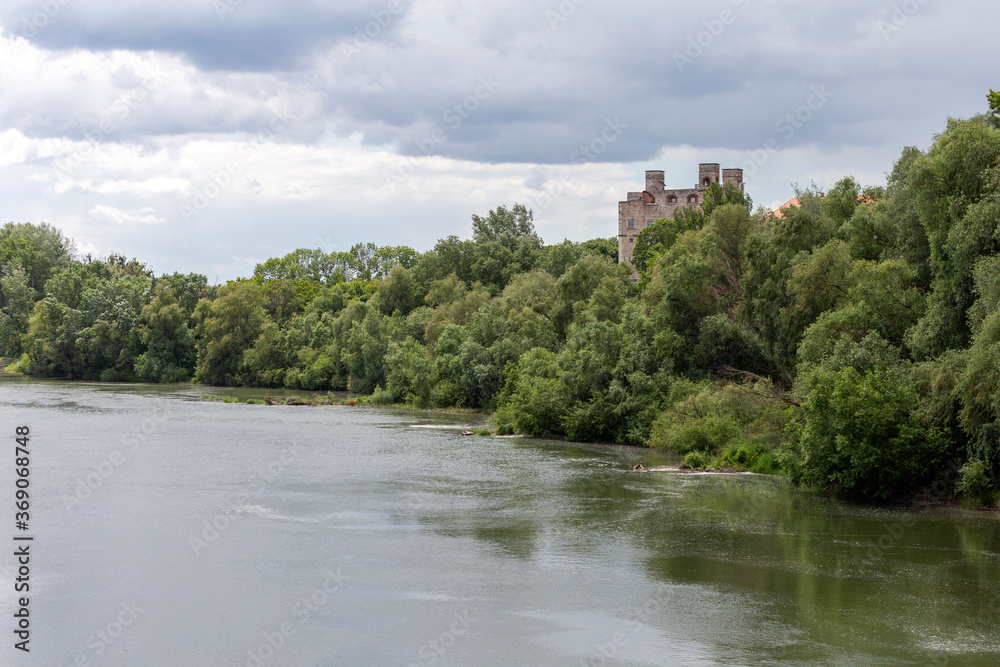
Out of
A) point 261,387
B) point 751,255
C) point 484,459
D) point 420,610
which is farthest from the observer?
point 261,387

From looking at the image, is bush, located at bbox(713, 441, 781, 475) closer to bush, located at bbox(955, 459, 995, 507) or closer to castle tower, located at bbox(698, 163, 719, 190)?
bush, located at bbox(955, 459, 995, 507)

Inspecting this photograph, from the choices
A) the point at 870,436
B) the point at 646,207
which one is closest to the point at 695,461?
the point at 870,436

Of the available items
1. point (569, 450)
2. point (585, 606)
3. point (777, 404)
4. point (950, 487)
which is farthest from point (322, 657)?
point (569, 450)

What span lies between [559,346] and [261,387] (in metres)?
45.1

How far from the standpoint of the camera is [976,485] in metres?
29.5

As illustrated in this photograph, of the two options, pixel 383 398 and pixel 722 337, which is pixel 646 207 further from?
pixel 722 337

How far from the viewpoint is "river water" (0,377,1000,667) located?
60.3ft

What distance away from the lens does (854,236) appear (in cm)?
4047

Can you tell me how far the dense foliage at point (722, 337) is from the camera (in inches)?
1204

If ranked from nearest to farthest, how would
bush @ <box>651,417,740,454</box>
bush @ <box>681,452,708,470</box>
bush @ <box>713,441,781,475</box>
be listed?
bush @ <box>713,441,781,475</box>
bush @ <box>681,452,708,470</box>
bush @ <box>651,417,740,454</box>

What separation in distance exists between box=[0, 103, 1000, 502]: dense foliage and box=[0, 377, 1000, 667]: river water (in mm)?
2977

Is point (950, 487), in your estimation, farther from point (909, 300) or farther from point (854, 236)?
point (854, 236)

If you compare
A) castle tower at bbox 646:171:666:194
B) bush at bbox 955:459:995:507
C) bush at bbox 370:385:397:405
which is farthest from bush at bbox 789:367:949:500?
castle tower at bbox 646:171:666:194

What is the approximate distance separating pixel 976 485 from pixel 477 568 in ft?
54.7
